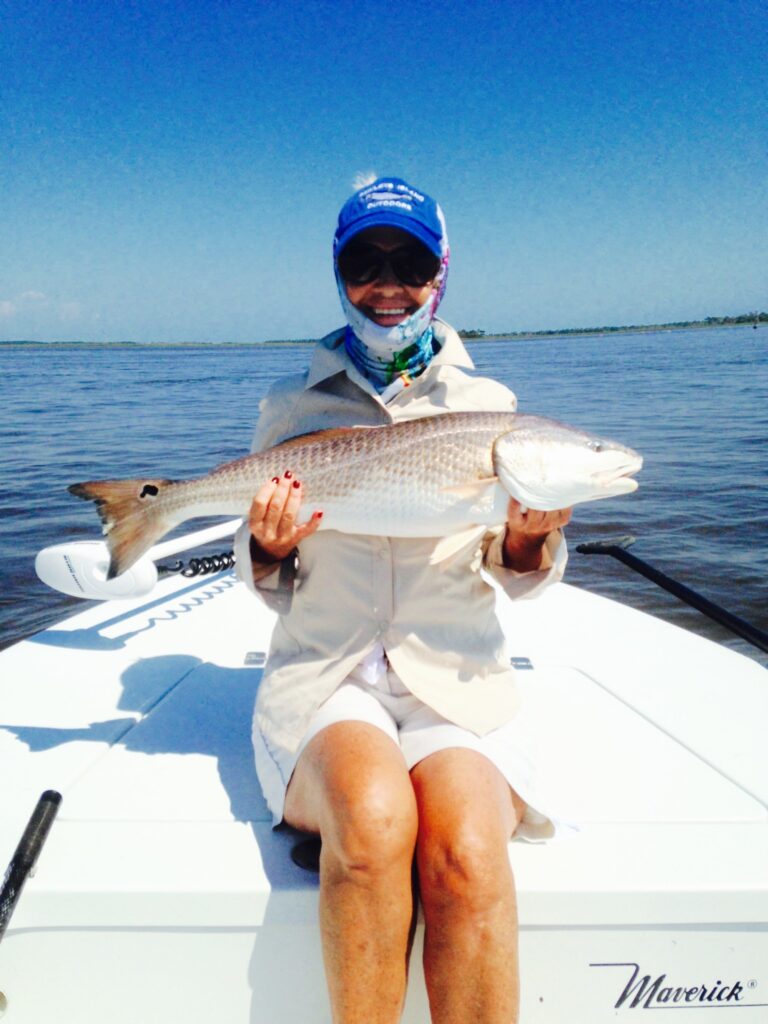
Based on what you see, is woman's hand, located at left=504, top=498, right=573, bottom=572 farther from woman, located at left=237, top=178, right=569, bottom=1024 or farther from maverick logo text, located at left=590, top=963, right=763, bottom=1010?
maverick logo text, located at left=590, top=963, right=763, bottom=1010

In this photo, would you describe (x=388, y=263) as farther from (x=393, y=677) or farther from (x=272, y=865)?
(x=272, y=865)

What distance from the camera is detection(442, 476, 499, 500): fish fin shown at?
268 cm

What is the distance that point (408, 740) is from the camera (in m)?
2.54

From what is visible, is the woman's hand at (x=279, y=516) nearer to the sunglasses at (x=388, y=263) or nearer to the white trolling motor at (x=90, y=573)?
the sunglasses at (x=388, y=263)

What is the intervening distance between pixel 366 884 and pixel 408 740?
0.60 meters

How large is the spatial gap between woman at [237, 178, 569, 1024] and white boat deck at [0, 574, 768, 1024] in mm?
251

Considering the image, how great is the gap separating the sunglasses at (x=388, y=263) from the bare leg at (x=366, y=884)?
173 centimetres

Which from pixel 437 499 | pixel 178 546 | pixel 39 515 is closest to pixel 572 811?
pixel 437 499

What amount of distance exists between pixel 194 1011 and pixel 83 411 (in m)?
22.7

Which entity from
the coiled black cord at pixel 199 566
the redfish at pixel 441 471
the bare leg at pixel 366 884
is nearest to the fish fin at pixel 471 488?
the redfish at pixel 441 471

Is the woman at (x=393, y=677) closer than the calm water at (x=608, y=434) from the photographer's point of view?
Yes

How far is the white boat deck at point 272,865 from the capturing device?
219cm

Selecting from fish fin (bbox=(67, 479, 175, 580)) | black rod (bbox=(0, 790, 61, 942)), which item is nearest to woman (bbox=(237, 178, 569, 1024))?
fish fin (bbox=(67, 479, 175, 580))

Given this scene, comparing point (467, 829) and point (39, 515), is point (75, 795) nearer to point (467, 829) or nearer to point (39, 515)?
point (467, 829)
